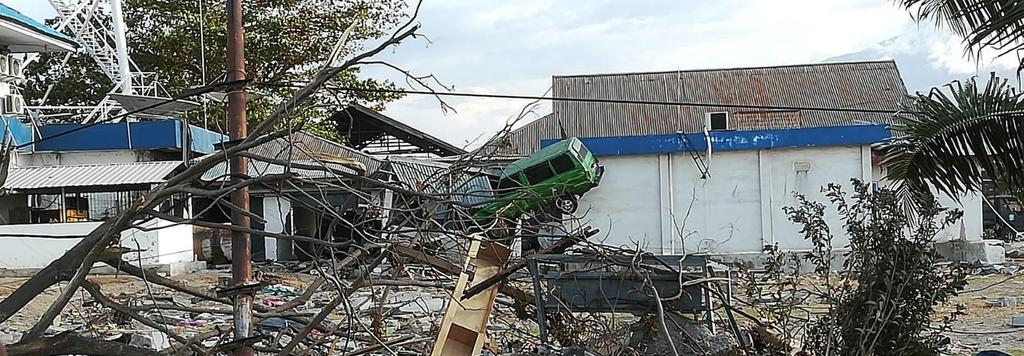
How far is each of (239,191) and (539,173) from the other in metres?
12.4

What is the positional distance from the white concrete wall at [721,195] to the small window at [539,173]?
4.73 ft

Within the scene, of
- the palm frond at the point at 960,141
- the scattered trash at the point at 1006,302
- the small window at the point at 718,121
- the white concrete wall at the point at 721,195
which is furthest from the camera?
the small window at the point at 718,121

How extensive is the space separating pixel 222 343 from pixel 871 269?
3.86m

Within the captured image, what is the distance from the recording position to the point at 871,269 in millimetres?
6465

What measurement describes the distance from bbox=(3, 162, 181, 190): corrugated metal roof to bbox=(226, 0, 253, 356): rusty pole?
12946mm

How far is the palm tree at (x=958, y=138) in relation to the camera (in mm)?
7770

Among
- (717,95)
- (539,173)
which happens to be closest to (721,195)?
(539,173)

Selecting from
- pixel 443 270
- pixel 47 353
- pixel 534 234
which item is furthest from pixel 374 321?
pixel 47 353

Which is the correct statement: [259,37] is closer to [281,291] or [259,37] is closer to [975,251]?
[281,291]

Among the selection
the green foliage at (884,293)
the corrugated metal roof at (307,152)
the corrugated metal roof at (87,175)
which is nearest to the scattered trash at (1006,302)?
the green foliage at (884,293)

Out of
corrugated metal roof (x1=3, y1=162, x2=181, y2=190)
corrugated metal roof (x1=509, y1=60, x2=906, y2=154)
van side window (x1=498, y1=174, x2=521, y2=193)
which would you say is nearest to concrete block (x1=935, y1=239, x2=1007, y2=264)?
van side window (x1=498, y1=174, x2=521, y2=193)

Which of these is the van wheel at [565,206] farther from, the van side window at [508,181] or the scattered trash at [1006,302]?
the scattered trash at [1006,302]

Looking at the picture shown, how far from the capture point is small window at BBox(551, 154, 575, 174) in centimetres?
1738

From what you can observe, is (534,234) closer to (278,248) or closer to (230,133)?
(230,133)
